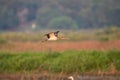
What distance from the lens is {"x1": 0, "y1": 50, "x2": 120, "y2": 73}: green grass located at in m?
15.8

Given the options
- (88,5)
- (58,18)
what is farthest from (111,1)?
(58,18)

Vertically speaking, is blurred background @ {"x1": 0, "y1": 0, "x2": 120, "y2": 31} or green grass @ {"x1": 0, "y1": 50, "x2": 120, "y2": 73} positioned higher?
blurred background @ {"x1": 0, "y1": 0, "x2": 120, "y2": 31}

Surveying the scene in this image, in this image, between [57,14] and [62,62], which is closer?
[62,62]

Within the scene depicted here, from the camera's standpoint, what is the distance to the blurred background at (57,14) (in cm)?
4095

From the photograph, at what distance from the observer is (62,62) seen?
1614 cm

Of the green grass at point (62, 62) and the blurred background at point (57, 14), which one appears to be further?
the blurred background at point (57, 14)

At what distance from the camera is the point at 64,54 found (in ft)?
55.3

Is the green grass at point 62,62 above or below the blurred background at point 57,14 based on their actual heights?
below

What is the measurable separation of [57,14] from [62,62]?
2746cm

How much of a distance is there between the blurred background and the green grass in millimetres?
22215

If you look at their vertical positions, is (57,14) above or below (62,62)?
above

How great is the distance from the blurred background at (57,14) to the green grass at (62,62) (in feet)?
72.9

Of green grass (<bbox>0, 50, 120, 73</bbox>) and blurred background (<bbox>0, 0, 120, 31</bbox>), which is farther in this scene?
blurred background (<bbox>0, 0, 120, 31</bbox>)

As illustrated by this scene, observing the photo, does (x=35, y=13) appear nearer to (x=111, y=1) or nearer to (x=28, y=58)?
(x=111, y=1)
